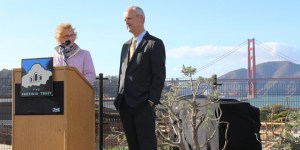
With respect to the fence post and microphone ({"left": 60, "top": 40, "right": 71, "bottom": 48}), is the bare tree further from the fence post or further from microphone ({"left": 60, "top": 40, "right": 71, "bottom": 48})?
microphone ({"left": 60, "top": 40, "right": 71, "bottom": 48})

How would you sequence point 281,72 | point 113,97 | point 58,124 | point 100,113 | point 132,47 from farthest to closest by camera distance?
point 281,72
point 113,97
point 100,113
point 132,47
point 58,124

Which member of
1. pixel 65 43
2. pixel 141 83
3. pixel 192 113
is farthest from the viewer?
pixel 192 113

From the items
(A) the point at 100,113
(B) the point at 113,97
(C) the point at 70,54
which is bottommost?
(A) the point at 100,113

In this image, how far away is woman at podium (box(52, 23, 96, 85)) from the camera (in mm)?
4508

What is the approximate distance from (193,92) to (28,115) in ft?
7.47

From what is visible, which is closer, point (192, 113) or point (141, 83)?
point (141, 83)

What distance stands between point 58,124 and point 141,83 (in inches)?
30.9

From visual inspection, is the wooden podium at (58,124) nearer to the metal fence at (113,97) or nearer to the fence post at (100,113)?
the metal fence at (113,97)

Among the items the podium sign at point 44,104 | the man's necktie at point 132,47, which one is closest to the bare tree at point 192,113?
the man's necktie at point 132,47

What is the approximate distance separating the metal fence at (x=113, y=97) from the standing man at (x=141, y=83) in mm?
1734

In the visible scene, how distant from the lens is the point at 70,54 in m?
4.54

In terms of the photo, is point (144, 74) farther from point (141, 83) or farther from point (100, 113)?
point (100, 113)

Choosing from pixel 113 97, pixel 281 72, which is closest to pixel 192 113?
pixel 113 97

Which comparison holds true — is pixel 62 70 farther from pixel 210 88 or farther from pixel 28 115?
pixel 210 88
